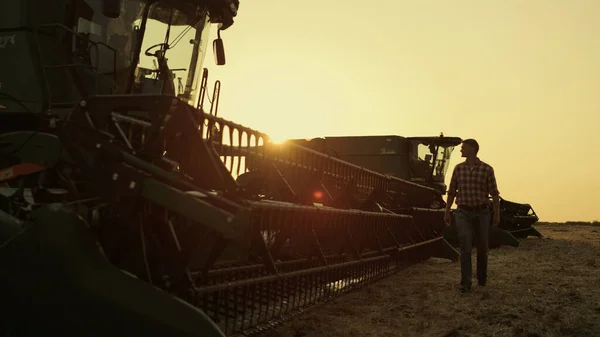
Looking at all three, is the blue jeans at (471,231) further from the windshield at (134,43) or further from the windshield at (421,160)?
the windshield at (421,160)

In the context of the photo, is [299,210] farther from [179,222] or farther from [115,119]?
[115,119]

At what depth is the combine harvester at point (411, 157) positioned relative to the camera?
56.0 feet

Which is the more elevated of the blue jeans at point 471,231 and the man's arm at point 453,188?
the man's arm at point 453,188

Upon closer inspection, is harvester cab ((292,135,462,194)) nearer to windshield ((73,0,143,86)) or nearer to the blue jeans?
the blue jeans

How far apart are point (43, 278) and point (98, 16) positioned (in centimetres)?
320

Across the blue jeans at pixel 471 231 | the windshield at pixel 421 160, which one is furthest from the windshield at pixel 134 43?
the windshield at pixel 421 160

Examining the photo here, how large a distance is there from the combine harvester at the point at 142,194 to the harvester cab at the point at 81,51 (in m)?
0.01

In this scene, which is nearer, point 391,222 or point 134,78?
point 134,78

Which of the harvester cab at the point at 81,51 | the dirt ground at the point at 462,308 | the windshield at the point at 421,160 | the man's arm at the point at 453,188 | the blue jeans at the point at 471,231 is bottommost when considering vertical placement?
the dirt ground at the point at 462,308

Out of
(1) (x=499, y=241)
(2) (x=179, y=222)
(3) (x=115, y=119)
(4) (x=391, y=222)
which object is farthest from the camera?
(1) (x=499, y=241)

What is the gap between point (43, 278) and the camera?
2.64 m

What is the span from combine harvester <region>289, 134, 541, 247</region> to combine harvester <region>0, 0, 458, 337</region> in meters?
10.7

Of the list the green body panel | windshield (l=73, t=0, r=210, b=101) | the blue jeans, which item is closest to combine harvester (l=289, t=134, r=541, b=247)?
the blue jeans

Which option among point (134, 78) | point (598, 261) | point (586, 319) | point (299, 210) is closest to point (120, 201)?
point (299, 210)
